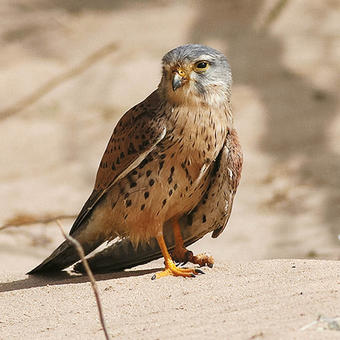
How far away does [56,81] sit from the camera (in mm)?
10188

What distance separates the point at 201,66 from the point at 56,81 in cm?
548

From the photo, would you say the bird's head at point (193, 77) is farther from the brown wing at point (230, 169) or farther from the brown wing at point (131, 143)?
the brown wing at point (230, 169)

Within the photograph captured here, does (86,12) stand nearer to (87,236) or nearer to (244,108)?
(244,108)

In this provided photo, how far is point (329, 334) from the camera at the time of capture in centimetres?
308

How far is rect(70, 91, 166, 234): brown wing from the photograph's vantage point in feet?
15.7

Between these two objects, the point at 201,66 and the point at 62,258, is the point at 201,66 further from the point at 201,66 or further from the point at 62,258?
the point at 62,258

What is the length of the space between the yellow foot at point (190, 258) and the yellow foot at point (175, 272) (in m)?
0.20

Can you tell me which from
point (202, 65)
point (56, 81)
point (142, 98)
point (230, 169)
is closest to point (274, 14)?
point (142, 98)

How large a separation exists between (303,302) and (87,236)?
→ 195 cm

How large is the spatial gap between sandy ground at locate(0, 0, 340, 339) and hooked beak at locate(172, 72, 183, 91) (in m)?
1.09

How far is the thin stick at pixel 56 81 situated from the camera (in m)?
9.83

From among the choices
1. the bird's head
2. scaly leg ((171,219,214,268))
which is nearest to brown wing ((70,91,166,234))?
the bird's head

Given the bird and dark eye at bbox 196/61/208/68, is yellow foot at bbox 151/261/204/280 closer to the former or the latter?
the bird

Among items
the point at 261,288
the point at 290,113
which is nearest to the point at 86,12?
the point at 290,113
